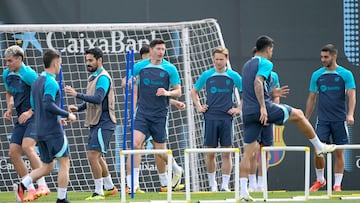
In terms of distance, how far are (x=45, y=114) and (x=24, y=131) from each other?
2.03m

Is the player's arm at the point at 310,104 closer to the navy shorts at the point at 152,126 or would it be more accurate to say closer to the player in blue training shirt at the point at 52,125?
the navy shorts at the point at 152,126

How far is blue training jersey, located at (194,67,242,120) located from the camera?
570 inches

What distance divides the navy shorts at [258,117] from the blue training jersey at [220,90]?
2488mm

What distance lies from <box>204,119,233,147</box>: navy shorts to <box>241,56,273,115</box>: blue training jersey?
2.45 m

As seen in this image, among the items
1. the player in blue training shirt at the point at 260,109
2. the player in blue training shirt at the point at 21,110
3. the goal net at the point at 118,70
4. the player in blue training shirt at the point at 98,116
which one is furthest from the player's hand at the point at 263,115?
the goal net at the point at 118,70

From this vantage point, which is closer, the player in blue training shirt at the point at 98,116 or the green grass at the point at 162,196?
the green grass at the point at 162,196

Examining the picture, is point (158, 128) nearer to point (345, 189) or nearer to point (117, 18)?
point (117, 18)

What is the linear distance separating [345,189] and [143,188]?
3.07 metres

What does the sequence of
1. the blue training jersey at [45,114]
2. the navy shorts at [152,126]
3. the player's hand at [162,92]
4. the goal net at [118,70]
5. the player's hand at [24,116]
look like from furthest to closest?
the goal net at [118,70], the navy shorts at [152,126], the player's hand at [162,92], the player's hand at [24,116], the blue training jersey at [45,114]

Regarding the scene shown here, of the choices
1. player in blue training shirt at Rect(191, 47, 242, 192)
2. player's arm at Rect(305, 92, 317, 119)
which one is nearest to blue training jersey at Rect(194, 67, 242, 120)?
player in blue training shirt at Rect(191, 47, 242, 192)

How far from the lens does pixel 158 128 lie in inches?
551

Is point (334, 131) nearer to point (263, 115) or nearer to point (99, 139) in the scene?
point (263, 115)

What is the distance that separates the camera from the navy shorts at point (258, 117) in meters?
11.7

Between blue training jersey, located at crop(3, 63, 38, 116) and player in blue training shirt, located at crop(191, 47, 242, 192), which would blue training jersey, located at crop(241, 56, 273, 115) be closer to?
player in blue training shirt, located at crop(191, 47, 242, 192)
